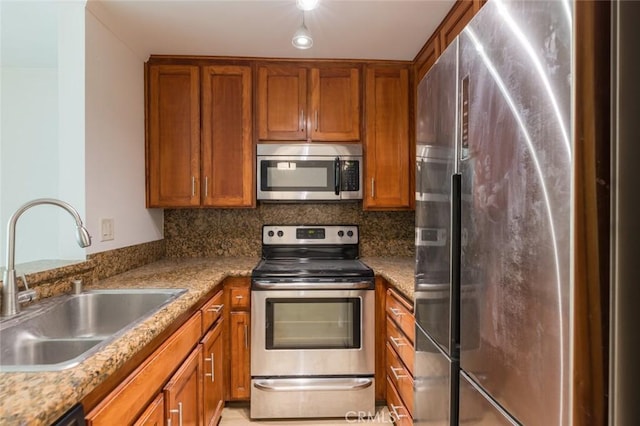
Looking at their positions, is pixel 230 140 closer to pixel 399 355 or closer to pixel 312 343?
pixel 312 343

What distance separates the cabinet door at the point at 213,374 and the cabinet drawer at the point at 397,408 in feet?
3.20

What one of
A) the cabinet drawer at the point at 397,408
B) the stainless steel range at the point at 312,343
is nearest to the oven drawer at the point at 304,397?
the stainless steel range at the point at 312,343

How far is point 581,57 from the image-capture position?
0.56 metres

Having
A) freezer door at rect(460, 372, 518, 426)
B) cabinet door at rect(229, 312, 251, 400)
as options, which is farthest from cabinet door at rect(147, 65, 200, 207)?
freezer door at rect(460, 372, 518, 426)

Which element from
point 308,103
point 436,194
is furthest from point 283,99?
point 436,194

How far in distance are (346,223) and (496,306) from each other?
1.92 meters

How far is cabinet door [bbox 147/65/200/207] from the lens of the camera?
7.78 ft

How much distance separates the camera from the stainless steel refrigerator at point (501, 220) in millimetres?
619

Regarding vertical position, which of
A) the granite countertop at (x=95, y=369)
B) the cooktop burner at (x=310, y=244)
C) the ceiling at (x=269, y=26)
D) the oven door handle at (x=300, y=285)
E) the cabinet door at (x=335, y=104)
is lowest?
the oven door handle at (x=300, y=285)

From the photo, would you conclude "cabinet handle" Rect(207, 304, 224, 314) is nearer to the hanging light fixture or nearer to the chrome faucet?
the chrome faucet

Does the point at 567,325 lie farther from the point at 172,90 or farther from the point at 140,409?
the point at 172,90

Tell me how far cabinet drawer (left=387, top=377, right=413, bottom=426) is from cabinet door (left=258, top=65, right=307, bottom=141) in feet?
5.57

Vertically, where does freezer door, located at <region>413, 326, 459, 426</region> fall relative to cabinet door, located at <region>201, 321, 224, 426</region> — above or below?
above

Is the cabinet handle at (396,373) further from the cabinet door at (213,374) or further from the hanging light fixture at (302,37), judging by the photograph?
the hanging light fixture at (302,37)
